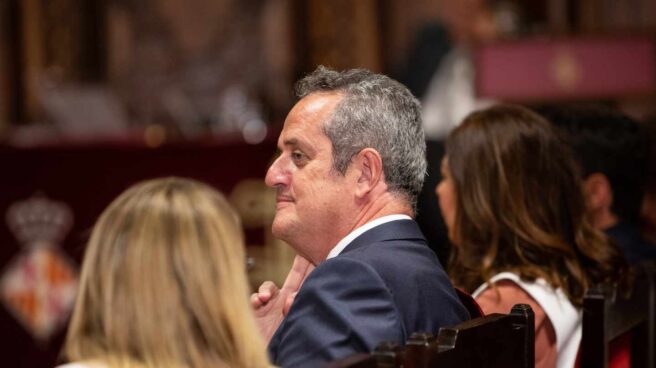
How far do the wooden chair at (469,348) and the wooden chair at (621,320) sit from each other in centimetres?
22

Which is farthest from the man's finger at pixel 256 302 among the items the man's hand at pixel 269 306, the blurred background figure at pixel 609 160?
the blurred background figure at pixel 609 160

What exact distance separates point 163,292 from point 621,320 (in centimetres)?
147

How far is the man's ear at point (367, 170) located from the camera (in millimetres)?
2539

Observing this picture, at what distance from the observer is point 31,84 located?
25.7ft

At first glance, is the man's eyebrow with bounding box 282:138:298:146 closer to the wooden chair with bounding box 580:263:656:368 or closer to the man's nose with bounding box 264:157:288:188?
the man's nose with bounding box 264:157:288:188

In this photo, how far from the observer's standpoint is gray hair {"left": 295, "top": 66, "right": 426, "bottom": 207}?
8.37 feet

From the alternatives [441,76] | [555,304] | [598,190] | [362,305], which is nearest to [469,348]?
[362,305]

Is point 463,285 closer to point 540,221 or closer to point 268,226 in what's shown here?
point 540,221

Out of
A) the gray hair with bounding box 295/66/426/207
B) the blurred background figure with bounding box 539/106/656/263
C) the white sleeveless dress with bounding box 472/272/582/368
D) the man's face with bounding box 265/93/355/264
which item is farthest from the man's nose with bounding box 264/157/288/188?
the blurred background figure with bounding box 539/106/656/263

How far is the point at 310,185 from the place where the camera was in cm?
255

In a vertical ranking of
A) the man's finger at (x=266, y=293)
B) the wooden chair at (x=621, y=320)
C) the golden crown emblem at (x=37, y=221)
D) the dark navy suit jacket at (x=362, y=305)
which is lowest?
the golden crown emblem at (x=37, y=221)

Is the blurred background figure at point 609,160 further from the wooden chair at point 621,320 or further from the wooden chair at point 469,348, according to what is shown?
the wooden chair at point 469,348

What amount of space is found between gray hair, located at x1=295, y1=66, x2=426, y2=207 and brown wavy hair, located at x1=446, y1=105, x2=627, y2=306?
1.44 ft

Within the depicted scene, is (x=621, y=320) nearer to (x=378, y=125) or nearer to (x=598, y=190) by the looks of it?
(x=598, y=190)
